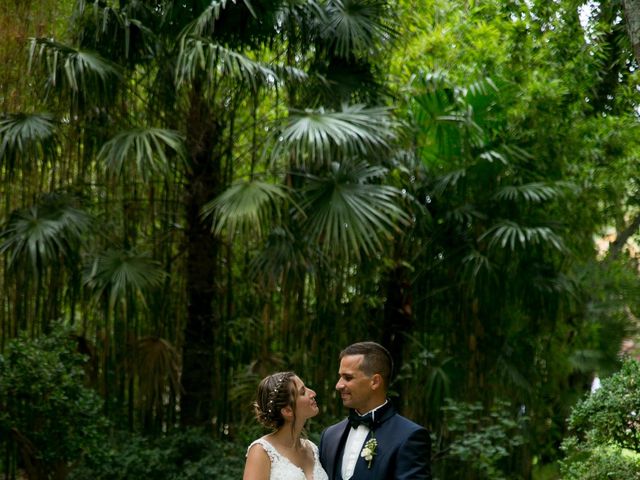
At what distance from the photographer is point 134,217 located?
10.4 metres

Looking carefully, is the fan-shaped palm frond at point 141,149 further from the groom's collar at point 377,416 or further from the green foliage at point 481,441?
the groom's collar at point 377,416

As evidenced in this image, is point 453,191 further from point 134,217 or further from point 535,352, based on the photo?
point 134,217

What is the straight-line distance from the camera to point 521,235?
393 inches

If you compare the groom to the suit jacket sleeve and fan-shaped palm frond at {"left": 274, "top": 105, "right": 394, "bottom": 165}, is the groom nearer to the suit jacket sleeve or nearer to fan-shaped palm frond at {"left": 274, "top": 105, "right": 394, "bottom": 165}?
Answer: the suit jacket sleeve

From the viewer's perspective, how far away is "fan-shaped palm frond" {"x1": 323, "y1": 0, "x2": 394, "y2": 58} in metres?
9.94

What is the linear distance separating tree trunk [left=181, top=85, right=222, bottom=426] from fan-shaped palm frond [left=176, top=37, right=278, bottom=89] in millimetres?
637

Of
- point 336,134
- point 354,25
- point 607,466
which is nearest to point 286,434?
A: point 607,466

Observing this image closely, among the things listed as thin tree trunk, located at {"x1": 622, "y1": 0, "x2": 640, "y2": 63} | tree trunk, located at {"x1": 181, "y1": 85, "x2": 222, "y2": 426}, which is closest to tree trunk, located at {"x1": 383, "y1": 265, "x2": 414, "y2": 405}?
tree trunk, located at {"x1": 181, "y1": 85, "x2": 222, "y2": 426}

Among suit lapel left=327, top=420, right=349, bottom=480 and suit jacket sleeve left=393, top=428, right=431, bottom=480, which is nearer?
suit jacket sleeve left=393, top=428, right=431, bottom=480

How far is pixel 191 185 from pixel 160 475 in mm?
2630

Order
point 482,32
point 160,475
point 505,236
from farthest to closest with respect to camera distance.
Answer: point 482,32 < point 505,236 < point 160,475

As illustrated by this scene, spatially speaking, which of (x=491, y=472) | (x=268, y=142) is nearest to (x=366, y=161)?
(x=268, y=142)

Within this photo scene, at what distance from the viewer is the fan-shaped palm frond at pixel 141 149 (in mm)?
8812

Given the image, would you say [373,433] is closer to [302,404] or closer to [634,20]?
[302,404]
